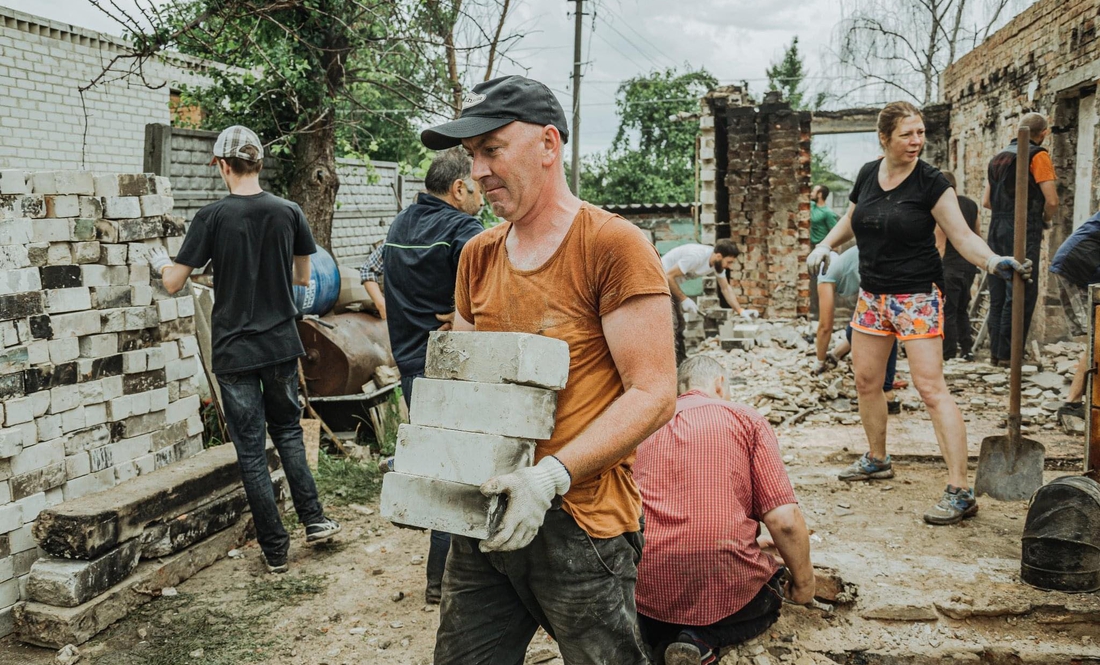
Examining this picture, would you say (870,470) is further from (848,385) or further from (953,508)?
(848,385)

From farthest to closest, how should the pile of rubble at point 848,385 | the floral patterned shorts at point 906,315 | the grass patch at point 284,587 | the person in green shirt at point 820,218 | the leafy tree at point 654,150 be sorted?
1. the leafy tree at point 654,150
2. the person in green shirt at point 820,218
3. the pile of rubble at point 848,385
4. the floral patterned shorts at point 906,315
5. the grass patch at point 284,587

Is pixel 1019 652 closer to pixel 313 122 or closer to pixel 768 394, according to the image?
pixel 768 394

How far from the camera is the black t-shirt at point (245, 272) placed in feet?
12.7

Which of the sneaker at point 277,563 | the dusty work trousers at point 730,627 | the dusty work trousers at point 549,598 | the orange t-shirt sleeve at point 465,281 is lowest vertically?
the sneaker at point 277,563

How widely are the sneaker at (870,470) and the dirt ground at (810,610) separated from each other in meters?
0.12

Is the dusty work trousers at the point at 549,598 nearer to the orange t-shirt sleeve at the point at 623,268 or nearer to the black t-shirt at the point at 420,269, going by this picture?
the orange t-shirt sleeve at the point at 623,268

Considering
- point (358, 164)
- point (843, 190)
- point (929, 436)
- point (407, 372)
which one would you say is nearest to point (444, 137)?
point (407, 372)

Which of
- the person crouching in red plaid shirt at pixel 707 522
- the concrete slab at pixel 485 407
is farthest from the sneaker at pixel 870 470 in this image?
the concrete slab at pixel 485 407

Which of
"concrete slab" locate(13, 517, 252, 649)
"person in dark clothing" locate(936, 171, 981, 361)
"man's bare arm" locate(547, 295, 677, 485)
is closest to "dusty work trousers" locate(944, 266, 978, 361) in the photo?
"person in dark clothing" locate(936, 171, 981, 361)

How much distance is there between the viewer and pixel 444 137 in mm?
1853

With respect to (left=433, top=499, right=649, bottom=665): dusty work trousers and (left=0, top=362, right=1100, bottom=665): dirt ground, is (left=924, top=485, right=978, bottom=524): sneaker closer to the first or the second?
(left=0, top=362, right=1100, bottom=665): dirt ground

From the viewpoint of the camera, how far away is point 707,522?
2723mm

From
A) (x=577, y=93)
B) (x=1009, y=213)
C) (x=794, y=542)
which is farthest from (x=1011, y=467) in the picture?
(x=577, y=93)

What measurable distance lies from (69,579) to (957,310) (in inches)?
310
